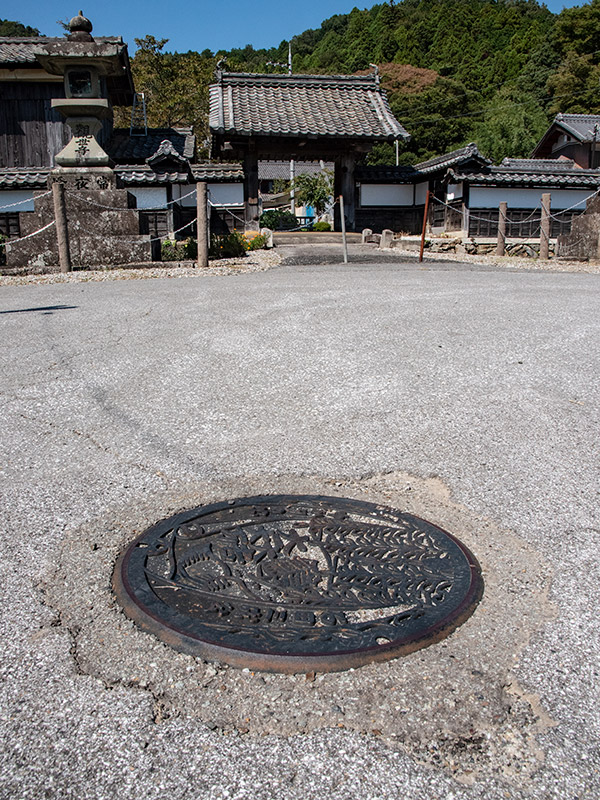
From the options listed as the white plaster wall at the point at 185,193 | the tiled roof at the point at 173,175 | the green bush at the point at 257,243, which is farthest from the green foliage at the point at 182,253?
the white plaster wall at the point at 185,193

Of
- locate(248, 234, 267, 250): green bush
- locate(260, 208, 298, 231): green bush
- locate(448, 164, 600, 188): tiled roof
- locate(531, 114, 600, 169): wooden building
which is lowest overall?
locate(248, 234, 267, 250): green bush

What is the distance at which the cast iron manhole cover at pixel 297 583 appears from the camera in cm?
176

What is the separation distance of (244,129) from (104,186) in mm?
6153

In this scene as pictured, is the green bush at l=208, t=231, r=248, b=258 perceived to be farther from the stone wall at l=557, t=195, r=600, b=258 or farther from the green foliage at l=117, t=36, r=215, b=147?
the green foliage at l=117, t=36, r=215, b=147

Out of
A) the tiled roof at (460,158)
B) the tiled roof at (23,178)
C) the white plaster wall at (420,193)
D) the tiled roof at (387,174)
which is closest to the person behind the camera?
the tiled roof at (23,178)

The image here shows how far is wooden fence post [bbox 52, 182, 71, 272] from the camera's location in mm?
10852

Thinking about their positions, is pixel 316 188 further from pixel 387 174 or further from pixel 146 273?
pixel 146 273

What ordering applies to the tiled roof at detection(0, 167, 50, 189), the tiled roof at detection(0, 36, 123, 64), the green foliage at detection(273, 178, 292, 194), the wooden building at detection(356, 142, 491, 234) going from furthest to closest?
the green foliage at detection(273, 178, 292, 194), the wooden building at detection(356, 142, 491, 234), the tiled roof at detection(0, 36, 123, 64), the tiled roof at detection(0, 167, 50, 189)

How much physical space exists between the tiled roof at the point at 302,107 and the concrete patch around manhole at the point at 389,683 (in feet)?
54.2

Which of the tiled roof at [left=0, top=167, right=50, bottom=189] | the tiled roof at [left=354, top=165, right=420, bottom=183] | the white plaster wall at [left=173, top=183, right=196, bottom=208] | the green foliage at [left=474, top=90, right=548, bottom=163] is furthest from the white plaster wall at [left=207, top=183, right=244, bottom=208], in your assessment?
the green foliage at [left=474, top=90, right=548, bottom=163]

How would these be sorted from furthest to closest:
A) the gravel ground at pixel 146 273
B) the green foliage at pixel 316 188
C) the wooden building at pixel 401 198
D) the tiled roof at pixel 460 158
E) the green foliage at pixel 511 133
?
1. the green foliage at pixel 511 133
2. the green foliage at pixel 316 188
3. the wooden building at pixel 401 198
4. the tiled roof at pixel 460 158
5. the gravel ground at pixel 146 273

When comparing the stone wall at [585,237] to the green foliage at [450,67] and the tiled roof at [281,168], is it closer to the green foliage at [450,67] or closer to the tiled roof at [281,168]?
the green foliage at [450,67]

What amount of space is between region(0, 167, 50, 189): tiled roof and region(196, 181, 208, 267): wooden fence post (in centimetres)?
677

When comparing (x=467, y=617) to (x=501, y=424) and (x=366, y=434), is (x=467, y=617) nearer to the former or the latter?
(x=366, y=434)
